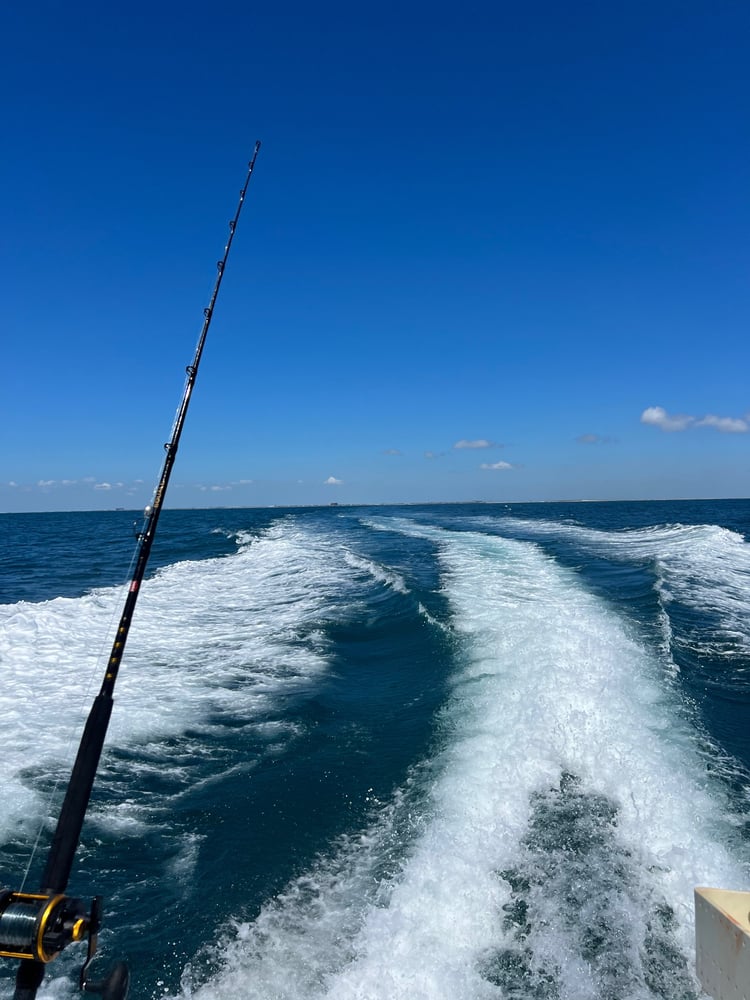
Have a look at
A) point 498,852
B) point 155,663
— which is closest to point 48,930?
point 498,852

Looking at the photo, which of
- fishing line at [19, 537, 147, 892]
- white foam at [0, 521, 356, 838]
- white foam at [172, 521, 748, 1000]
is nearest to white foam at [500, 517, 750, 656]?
white foam at [172, 521, 748, 1000]

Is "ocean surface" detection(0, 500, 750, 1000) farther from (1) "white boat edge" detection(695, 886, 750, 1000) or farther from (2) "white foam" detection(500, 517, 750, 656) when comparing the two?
(1) "white boat edge" detection(695, 886, 750, 1000)

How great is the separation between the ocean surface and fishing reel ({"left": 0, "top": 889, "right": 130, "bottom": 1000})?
143 cm

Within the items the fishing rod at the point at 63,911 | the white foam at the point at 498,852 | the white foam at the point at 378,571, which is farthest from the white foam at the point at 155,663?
the fishing rod at the point at 63,911

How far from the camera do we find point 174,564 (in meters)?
19.0

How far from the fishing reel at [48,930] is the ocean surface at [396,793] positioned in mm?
1428

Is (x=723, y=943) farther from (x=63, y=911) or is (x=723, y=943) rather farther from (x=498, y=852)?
(x=63, y=911)

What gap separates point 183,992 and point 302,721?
3525mm

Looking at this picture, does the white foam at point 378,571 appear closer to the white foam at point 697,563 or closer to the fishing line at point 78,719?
the white foam at point 697,563

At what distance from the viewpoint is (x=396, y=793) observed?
16.1 ft

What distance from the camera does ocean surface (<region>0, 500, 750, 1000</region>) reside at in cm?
321

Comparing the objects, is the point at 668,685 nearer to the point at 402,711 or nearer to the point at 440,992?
the point at 402,711

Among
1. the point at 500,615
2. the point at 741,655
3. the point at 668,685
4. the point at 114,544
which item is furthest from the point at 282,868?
the point at 114,544

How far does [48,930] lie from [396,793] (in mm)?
3484
